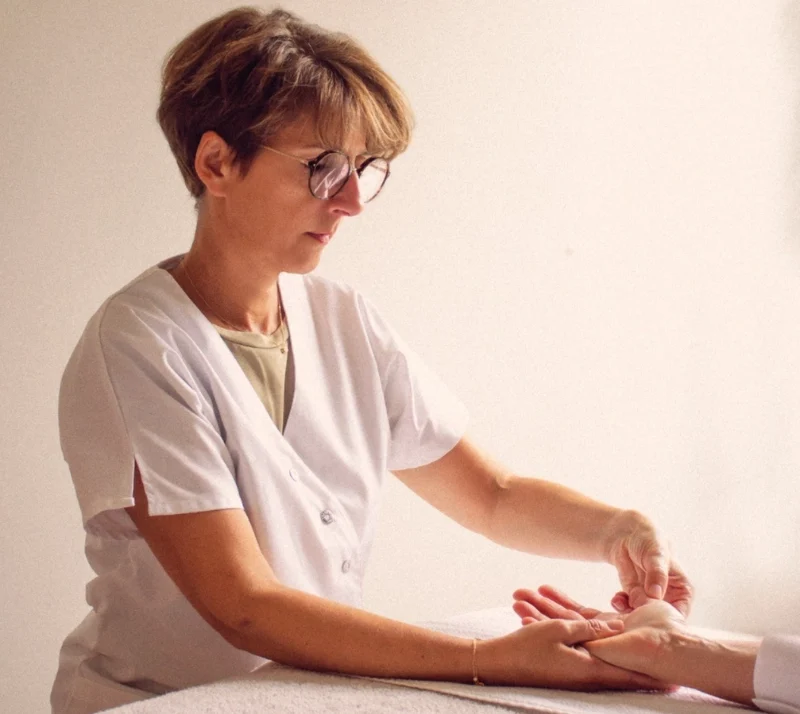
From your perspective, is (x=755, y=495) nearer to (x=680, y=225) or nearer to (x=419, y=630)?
(x=680, y=225)

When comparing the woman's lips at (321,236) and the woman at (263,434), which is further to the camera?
the woman's lips at (321,236)

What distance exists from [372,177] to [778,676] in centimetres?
92

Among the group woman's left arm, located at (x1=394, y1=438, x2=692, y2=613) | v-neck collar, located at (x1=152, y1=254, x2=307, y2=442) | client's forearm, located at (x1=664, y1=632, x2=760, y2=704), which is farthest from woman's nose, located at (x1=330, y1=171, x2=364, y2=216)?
client's forearm, located at (x1=664, y1=632, x2=760, y2=704)

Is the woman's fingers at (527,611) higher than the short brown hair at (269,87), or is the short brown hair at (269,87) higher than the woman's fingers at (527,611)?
the short brown hair at (269,87)

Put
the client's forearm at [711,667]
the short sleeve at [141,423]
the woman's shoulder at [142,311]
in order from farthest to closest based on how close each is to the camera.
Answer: the woman's shoulder at [142,311], the short sleeve at [141,423], the client's forearm at [711,667]

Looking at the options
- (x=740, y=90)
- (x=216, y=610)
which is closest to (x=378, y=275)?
(x=740, y=90)

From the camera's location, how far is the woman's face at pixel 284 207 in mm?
1555

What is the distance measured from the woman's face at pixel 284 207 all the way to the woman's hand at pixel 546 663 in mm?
652

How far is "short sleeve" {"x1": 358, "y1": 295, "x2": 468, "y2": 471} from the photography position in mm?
1804

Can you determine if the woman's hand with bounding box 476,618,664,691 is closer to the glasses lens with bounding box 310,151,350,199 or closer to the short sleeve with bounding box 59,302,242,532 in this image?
the short sleeve with bounding box 59,302,242,532

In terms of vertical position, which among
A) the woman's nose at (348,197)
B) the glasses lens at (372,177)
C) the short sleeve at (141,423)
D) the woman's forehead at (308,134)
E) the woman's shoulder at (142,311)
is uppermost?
the woman's forehead at (308,134)

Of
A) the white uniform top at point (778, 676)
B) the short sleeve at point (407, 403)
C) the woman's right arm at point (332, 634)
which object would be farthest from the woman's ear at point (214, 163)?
the white uniform top at point (778, 676)

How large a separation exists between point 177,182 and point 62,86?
1.03 ft

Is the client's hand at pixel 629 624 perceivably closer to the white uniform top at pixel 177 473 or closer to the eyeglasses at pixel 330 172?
the white uniform top at pixel 177 473
